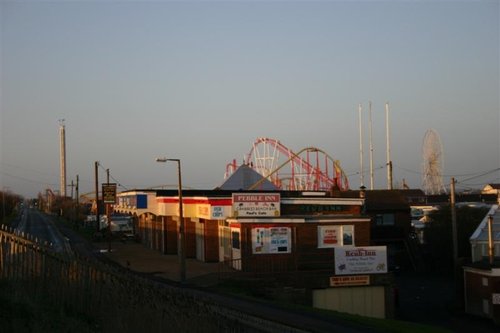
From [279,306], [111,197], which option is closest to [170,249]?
[111,197]

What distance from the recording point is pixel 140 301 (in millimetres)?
10430

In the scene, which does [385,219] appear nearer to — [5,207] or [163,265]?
[163,265]

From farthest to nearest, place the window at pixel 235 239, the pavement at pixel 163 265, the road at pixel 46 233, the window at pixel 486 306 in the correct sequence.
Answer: the road at pixel 46 233, the window at pixel 235 239, the window at pixel 486 306, the pavement at pixel 163 265

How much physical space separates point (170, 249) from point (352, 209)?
17.3 m

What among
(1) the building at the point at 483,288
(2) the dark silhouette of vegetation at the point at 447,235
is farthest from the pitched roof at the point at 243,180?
(1) the building at the point at 483,288

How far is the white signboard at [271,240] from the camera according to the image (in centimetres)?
3634

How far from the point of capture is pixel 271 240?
36562 millimetres

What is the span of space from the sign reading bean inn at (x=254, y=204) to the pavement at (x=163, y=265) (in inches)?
144

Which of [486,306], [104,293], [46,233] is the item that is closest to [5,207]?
[46,233]

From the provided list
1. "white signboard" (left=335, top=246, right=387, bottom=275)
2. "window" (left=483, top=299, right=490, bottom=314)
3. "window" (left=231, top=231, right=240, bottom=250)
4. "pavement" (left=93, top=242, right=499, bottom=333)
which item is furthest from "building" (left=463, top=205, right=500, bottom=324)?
"window" (left=231, top=231, right=240, bottom=250)

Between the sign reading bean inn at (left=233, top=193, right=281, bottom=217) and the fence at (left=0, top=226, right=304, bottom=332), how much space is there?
24.2 m

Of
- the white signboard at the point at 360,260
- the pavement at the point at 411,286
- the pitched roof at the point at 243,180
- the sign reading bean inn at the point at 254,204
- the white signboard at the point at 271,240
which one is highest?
the pitched roof at the point at 243,180

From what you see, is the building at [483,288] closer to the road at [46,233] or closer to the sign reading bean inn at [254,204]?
the sign reading bean inn at [254,204]

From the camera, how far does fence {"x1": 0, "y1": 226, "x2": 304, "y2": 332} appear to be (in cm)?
1010
